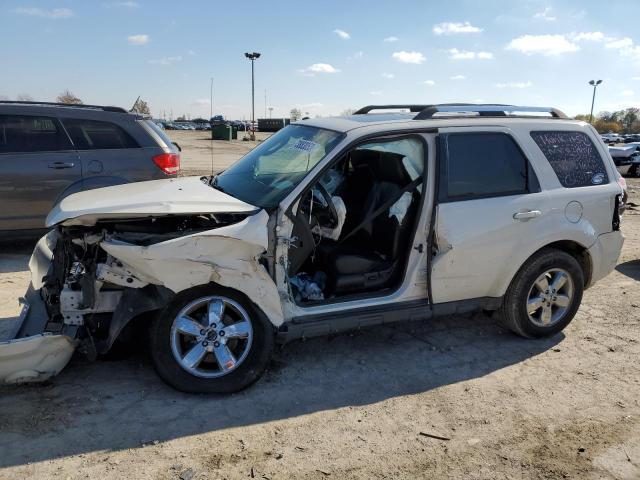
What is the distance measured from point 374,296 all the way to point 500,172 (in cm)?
144

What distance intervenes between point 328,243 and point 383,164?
87 centimetres

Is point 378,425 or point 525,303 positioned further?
point 525,303

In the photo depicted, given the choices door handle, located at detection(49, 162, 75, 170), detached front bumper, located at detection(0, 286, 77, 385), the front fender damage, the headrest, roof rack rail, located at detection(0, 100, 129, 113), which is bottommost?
detached front bumper, located at detection(0, 286, 77, 385)

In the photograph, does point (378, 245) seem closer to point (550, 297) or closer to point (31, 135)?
point (550, 297)

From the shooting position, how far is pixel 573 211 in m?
4.48

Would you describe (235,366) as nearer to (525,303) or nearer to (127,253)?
(127,253)

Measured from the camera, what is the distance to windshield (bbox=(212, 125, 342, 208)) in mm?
3896

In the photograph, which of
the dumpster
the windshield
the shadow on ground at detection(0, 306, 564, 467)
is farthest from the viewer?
the dumpster

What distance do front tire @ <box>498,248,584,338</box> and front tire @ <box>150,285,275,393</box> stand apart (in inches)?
83.3

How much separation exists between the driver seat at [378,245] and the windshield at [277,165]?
69 centimetres

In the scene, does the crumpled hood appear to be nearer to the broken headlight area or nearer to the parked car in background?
the broken headlight area

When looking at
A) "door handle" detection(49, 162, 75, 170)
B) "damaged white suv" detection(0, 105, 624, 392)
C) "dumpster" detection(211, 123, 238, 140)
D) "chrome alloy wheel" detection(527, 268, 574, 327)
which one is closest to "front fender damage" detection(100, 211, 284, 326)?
"damaged white suv" detection(0, 105, 624, 392)

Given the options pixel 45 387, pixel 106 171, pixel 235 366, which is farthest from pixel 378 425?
pixel 106 171

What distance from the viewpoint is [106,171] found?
660cm
